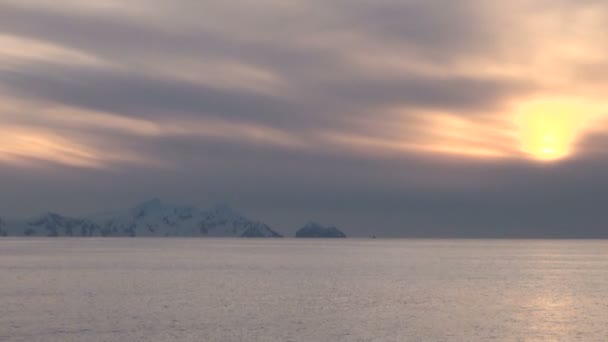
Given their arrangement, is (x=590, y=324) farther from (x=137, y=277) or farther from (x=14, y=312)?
(x=137, y=277)

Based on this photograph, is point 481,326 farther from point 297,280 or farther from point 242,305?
point 297,280

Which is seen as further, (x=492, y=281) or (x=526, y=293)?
(x=492, y=281)

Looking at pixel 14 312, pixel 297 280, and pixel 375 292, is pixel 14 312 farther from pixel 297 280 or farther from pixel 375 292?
pixel 297 280

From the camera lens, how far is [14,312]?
8125 cm

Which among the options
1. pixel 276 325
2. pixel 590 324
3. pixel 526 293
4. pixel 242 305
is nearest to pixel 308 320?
pixel 276 325

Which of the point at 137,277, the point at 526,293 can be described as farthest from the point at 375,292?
the point at 137,277

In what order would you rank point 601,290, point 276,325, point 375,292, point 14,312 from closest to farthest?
1. point 276,325
2. point 14,312
3. point 375,292
4. point 601,290

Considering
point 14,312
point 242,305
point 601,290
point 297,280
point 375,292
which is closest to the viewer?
point 14,312

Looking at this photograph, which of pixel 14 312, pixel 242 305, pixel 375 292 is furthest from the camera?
pixel 375 292

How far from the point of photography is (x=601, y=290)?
5108 inches

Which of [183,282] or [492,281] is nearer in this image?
[183,282]

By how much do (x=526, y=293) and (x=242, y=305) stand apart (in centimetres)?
4938

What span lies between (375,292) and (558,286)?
40.4 m

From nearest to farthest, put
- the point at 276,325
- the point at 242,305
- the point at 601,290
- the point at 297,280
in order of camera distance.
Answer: the point at 276,325 → the point at 242,305 → the point at 601,290 → the point at 297,280
